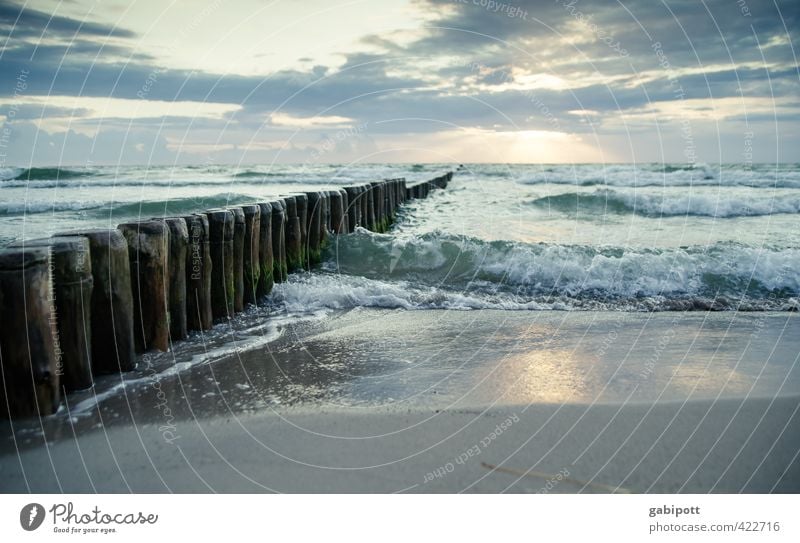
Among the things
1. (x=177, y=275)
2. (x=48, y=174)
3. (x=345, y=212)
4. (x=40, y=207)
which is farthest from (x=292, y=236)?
(x=48, y=174)

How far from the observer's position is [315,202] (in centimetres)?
782

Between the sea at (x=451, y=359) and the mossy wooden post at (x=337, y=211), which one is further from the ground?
the mossy wooden post at (x=337, y=211)

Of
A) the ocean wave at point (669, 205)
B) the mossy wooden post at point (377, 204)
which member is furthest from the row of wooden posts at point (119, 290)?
the ocean wave at point (669, 205)

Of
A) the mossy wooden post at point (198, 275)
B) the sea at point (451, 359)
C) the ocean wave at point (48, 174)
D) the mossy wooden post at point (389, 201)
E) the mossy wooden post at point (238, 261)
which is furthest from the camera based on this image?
the ocean wave at point (48, 174)

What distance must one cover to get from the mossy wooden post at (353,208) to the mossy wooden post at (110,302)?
573 cm

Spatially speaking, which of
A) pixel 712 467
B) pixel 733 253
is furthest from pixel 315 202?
pixel 712 467

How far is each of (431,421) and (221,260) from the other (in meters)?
2.92

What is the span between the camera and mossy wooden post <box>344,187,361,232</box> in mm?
9516

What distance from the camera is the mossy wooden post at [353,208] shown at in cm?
952

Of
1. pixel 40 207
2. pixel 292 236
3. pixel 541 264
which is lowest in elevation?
pixel 541 264

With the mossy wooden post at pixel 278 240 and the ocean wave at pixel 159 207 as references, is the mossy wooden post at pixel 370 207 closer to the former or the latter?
the ocean wave at pixel 159 207

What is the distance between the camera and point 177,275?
14.9ft

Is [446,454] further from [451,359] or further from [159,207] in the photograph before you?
[159,207]
